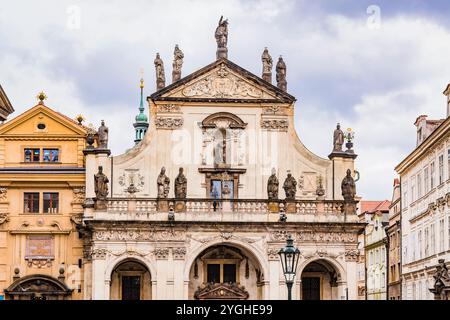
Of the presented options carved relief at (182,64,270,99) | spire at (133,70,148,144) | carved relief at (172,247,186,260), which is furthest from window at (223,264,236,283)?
spire at (133,70,148,144)

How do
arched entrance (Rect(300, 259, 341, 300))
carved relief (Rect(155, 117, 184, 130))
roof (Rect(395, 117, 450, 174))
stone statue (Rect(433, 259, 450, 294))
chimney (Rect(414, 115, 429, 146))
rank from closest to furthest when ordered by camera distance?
stone statue (Rect(433, 259, 450, 294)) < roof (Rect(395, 117, 450, 174)) < arched entrance (Rect(300, 259, 341, 300)) < carved relief (Rect(155, 117, 184, 130)) < chimney (Rect(414, 115, 429, 146))

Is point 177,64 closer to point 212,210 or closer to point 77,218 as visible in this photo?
point 212,210

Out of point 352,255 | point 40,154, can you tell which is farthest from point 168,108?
point 352,255

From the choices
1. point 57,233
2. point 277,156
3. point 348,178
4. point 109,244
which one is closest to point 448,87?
point 348,178

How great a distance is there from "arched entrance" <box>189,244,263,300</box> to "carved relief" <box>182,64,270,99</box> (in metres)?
8.05

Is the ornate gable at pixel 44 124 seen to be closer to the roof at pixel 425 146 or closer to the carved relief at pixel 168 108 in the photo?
the carved relief at pixel 168 108

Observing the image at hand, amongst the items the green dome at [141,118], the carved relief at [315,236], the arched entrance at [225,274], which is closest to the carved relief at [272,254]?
the carved relief at [315,236]

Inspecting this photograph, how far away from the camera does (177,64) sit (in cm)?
4784

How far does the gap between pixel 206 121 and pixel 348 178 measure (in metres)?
7.96

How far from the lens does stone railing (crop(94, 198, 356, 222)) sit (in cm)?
4444

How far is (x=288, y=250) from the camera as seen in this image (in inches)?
890

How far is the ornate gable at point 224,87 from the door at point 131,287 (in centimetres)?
958

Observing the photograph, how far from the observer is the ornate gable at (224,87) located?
4756 centimetres

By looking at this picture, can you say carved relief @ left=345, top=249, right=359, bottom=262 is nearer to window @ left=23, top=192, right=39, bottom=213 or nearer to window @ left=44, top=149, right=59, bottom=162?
window @ left=44, top=149, right=59, bottom=162
